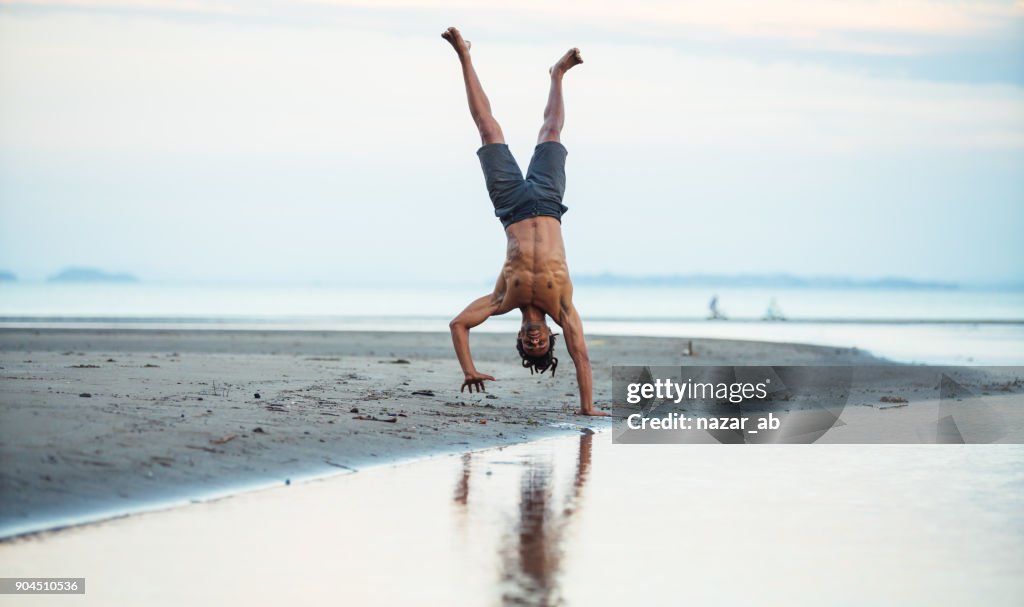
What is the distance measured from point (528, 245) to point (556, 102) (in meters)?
1.95

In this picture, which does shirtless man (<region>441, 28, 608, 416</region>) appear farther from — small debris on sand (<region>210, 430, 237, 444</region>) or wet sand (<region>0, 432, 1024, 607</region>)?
small debris on sand (<region>210, 430, 237, 444</region>)

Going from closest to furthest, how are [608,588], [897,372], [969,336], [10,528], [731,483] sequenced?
[608,588] → [10,528] → [731,483] → [897,372] → [969,336]

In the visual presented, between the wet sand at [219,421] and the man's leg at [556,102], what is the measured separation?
3.43 metres

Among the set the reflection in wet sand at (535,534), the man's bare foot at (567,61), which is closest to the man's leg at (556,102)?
the man's bare foot at (567,61)

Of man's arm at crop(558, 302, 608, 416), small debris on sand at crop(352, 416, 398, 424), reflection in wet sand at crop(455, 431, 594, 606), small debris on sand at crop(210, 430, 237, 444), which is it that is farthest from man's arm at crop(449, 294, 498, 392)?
small debris on sand at crop(210, 430, 237, 444)

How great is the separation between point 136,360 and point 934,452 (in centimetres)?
1260

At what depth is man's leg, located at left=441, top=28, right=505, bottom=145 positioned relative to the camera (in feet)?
46.3

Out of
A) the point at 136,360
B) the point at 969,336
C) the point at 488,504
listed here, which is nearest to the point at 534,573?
the point at 488,504

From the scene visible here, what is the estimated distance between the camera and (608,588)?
655cm

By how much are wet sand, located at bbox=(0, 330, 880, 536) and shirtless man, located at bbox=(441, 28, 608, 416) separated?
2.87 ft

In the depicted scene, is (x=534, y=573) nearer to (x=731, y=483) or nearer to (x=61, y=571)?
(x=61, y=571)

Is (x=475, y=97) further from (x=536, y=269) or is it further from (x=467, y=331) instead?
(x=467, y=331)

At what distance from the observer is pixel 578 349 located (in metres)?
14.2

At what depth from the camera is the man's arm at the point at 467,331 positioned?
1388cm
